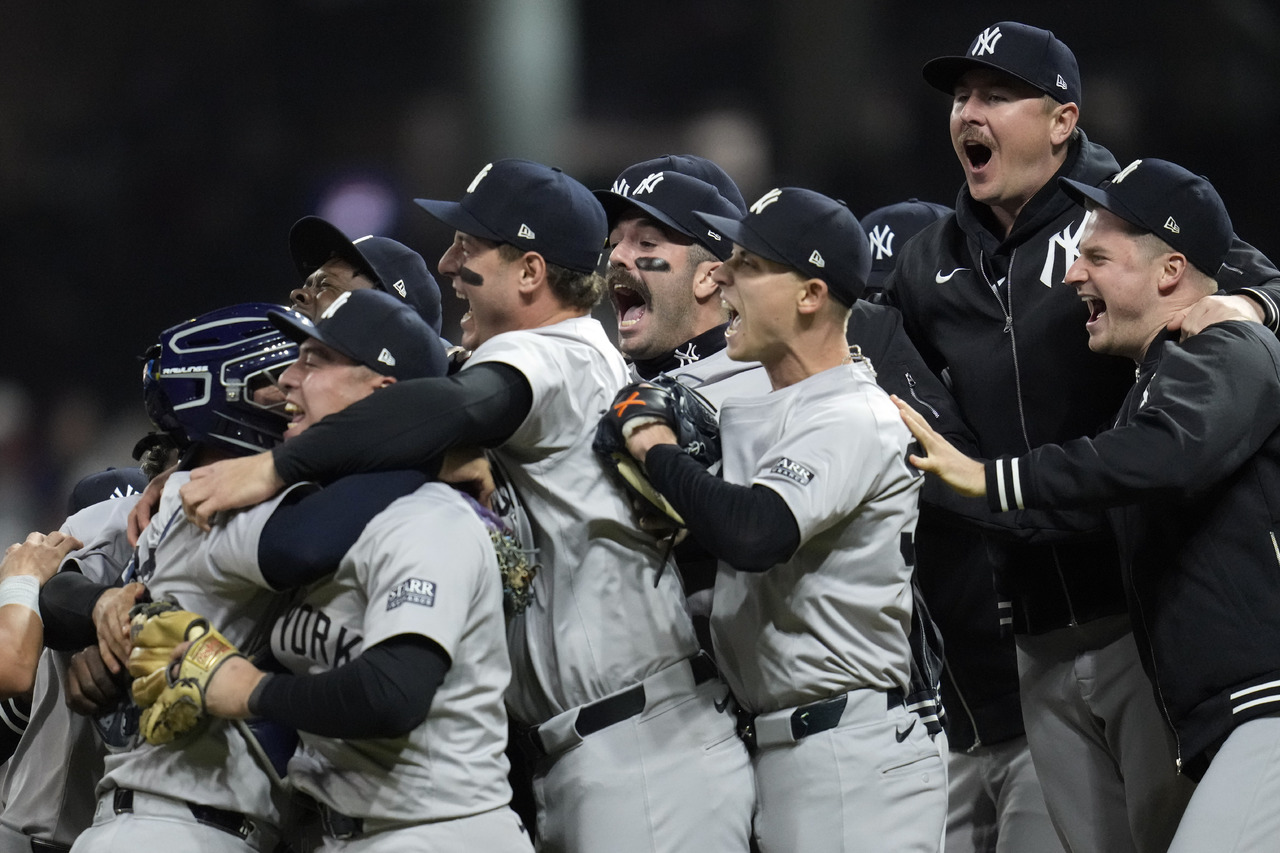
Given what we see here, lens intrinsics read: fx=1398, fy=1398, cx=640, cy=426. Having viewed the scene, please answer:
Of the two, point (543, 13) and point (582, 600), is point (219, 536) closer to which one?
point (582, 600)

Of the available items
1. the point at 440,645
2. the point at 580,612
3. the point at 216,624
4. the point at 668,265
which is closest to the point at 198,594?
the point at 216,624

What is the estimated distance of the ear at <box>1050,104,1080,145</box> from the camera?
3.71m

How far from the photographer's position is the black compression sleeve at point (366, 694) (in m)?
2.29

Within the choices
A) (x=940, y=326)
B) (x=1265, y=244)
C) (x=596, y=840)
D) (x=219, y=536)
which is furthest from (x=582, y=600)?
(x=1265, y=244)

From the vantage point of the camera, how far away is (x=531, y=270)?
3102mm

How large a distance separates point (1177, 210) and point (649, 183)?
1371mm

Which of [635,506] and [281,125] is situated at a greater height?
[281,125]

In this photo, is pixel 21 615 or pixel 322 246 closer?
pixel 21 615

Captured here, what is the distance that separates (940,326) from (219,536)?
6.66 ft

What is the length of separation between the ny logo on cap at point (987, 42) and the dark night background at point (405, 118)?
15.1 feet

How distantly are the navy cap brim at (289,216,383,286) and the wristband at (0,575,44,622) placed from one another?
1186mm

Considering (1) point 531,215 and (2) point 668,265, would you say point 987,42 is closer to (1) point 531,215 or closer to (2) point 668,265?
(2) point 668,265

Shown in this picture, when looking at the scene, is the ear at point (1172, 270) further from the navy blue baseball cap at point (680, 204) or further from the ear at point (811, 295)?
the navy blue baseball cap at point (680, 204)

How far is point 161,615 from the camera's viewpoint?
2.49 meters
